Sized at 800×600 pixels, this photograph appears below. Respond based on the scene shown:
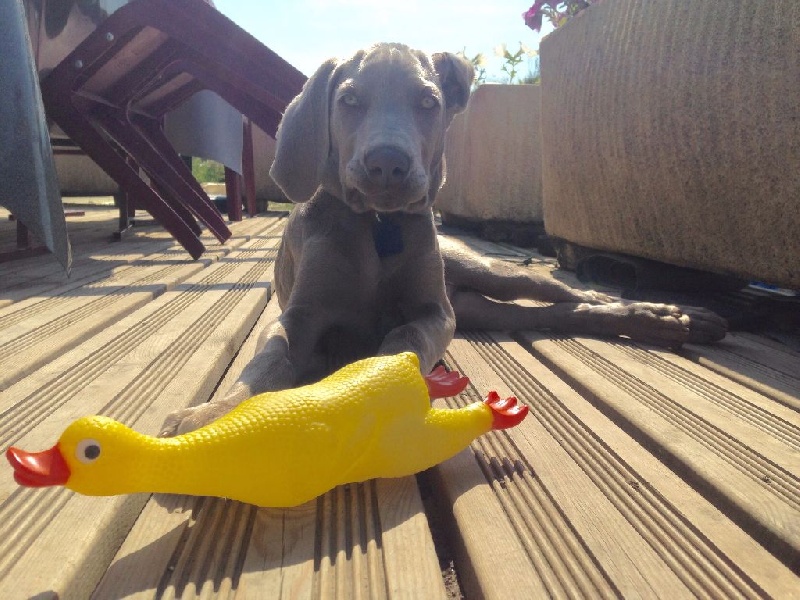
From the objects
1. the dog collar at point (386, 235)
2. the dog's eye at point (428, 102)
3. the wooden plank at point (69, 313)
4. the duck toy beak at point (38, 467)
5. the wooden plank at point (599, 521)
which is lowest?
the wooden plank at point (599, 521)

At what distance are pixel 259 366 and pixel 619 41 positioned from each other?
293cm

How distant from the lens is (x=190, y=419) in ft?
4.55

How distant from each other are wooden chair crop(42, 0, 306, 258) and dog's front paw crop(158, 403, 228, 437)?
3.10m

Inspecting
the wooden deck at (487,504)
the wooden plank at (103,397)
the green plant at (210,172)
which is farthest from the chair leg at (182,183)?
the green plant at (210,172)

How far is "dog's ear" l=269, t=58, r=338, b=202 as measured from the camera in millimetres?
2299

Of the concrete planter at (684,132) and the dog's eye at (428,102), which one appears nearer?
the dog's eye at (428,102)

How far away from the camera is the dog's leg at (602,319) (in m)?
2.63

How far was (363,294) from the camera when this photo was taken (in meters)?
2.19

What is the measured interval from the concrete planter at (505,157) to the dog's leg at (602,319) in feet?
12.7

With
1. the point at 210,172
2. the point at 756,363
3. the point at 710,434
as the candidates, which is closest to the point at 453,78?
the point at 756,363

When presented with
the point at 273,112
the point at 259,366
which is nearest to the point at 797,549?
the point at 259,366

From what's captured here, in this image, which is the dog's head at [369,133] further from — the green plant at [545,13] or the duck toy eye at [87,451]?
the green plant at [545,13]

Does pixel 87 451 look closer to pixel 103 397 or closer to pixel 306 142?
pixel 103 397

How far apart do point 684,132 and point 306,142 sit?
1.75 meters
